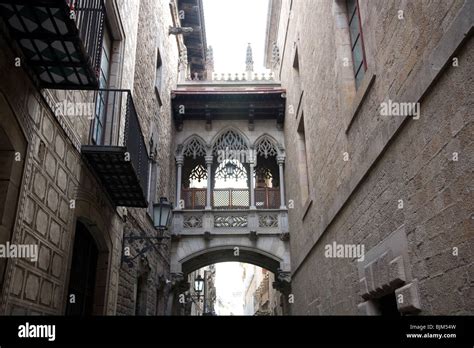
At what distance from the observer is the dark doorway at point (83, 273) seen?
233 inches

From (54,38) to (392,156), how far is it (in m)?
3.19

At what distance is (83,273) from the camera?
6273 mm

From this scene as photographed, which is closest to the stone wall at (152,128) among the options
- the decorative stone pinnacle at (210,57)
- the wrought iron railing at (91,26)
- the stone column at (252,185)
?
the stone column at (252,185)

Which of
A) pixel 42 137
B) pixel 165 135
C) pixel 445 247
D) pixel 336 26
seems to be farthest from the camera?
pixel 165 135

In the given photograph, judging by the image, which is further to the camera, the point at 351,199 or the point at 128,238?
the point at 128,238

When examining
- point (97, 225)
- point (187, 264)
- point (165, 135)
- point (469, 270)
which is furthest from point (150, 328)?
point (187, 264)

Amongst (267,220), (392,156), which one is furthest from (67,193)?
(267,220)

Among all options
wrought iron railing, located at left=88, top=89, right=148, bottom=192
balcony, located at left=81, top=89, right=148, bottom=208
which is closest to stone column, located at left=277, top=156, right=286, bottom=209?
balcony, located at left=81, top=89, right=148, bottom=208

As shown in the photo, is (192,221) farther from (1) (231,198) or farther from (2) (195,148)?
(2) (195,148)

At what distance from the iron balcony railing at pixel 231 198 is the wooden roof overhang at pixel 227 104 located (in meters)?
2.29

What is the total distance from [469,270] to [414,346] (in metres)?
0.84

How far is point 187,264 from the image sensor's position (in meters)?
15.0

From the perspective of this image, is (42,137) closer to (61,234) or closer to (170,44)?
(61,234)

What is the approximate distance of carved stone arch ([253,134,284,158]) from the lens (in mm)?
15273
